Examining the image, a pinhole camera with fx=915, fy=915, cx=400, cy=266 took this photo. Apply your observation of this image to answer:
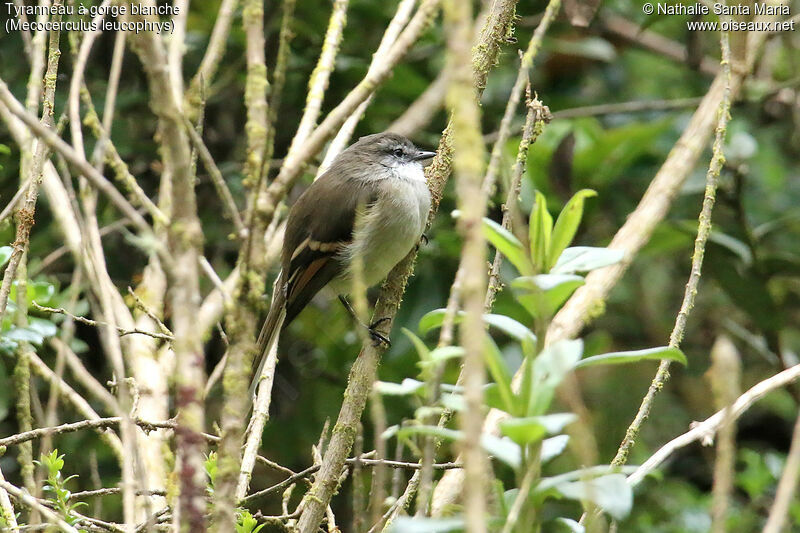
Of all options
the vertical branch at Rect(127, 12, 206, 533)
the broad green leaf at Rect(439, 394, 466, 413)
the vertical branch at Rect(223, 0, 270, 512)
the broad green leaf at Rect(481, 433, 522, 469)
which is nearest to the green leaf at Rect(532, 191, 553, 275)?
the broad green leaf at Rect(439, 394, 466, 413)

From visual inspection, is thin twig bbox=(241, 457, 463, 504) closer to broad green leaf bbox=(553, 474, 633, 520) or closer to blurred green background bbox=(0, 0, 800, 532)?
broad green leaf bbox=(553, 474, 633, 520)

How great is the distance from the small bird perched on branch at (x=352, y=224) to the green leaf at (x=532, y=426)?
251cm

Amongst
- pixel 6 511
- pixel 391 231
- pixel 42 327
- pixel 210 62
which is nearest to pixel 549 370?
pixel 210 62

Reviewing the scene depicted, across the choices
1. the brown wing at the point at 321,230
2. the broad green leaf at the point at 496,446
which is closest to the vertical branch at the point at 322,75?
the broad green leaf at the point at 496,446

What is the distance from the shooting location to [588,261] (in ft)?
6.09

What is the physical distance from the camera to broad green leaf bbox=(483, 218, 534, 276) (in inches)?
70.9

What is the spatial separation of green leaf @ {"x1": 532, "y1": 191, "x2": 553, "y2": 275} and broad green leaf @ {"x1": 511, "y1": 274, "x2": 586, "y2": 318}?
138mm

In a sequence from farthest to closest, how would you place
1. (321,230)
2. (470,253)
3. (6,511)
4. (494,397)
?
(321,230) → (6,511) → (494,397) → (470,253)

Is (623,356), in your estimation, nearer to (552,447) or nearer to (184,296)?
(552,447)

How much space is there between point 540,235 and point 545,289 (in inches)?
9.8

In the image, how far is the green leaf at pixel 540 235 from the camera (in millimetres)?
1927

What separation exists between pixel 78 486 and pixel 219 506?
11.8ft

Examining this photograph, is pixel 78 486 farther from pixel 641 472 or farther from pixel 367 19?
pixel 641 472

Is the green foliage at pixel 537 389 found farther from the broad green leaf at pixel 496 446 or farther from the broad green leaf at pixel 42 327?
the broad green leaf at pixel 42 327
